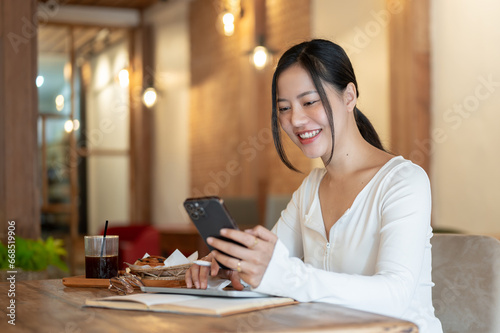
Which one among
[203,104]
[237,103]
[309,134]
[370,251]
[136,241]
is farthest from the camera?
[203,104]

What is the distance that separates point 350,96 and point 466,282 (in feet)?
1.93

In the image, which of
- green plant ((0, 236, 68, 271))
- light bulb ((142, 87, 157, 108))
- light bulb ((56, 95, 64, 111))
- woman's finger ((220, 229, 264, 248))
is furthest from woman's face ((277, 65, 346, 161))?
light bulb ((56, 95, 64, 111))

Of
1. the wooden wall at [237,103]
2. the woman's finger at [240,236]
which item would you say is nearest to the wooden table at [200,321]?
the woman's finger at [240,236]

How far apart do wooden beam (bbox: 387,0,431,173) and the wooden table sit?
3417 millimetres

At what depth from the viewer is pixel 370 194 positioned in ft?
5.42

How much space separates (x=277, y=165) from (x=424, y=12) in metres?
2.39

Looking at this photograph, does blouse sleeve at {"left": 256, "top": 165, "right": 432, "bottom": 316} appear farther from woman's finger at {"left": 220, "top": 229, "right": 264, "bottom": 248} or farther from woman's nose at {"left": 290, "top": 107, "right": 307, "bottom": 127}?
woman's nose at {"left": 290, "top": 107, "right": 307, "bottom": 127}

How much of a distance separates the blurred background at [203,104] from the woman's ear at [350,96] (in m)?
2.42

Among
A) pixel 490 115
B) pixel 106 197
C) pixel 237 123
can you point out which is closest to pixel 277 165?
pixel 237 123

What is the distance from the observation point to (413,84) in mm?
4555

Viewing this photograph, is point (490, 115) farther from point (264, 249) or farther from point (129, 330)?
point (129, 330)

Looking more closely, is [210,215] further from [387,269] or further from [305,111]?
[305,111]

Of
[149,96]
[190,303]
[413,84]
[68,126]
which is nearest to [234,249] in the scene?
[190,303]

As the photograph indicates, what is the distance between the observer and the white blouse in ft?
4.29
